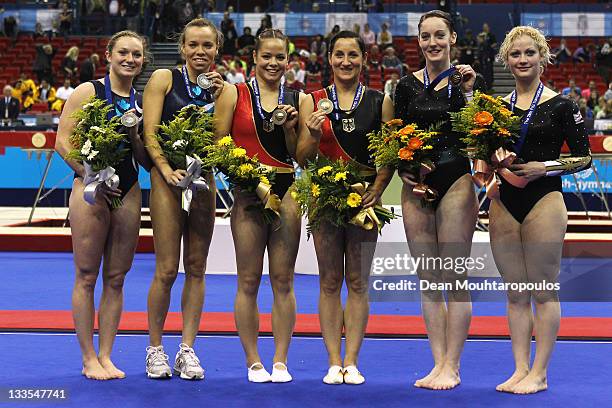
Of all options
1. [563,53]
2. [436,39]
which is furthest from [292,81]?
[436,39]

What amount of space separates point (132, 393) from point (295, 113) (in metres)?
1.53

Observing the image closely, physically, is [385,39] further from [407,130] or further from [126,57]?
[407,130]

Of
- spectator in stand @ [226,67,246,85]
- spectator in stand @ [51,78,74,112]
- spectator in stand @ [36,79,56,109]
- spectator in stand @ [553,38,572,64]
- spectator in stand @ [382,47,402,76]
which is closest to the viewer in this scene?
spectator in stand @ [226,67,246,85]

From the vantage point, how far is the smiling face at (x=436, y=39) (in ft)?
15.5

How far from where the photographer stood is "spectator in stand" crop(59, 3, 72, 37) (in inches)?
903

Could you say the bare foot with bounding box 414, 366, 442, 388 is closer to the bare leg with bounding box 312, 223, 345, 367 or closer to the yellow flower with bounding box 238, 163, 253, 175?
the bare leg with bounding box 312, 223, 345, 367

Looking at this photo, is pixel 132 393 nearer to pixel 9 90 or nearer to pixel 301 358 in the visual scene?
pixel 301 358

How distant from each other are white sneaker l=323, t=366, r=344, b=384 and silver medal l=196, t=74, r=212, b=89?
1.50 metres

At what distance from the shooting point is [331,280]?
4.84m

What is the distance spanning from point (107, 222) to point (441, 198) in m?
1.66

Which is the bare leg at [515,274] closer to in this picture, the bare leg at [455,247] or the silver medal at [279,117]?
the bare leg at [455,247]

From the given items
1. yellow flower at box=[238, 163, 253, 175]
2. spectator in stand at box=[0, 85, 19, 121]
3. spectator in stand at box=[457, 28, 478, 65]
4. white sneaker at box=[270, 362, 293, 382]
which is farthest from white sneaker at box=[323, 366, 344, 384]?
spectator in stand at box=[457, 28, 478, 65]

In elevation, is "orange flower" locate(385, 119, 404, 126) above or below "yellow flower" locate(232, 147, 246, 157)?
above

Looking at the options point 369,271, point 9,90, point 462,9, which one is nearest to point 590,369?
point 369,271
